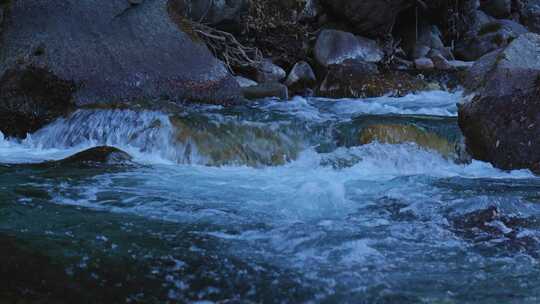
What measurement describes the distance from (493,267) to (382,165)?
3219 mm

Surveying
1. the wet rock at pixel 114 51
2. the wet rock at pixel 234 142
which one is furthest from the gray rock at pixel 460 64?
the wet rock at pixel 234 142

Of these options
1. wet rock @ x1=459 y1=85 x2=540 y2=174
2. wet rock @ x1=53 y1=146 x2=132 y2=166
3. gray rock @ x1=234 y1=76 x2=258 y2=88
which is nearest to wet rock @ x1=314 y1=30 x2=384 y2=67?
gray rock @ x1=234 y1=76 x2=258 y2=88

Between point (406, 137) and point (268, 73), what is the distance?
13.5ft

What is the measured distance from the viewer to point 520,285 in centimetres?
322

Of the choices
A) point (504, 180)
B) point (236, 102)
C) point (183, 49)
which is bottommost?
point (504, 180)

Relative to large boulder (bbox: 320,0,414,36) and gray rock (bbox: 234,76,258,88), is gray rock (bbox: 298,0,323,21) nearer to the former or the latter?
large boulder (bbox: 320,0,414,36)

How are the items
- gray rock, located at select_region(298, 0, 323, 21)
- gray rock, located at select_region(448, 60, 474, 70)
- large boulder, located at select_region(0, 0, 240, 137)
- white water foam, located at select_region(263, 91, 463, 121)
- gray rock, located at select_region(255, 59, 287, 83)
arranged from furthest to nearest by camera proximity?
1. gray rock, located at select_region(448, 60, 474, 70)
2. gray rock, located at select_region(298, 0, 323, 21)
3. gray rock, located at select_region(255, 59, 287, 83)
4. white water foam, located at select_region(263, 91, 463, 121)
5. large boulder, located at select_region(0, 0, 240, 137)

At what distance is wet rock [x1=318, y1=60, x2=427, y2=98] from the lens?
1054 cm

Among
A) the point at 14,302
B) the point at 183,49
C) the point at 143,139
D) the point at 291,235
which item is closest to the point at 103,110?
the point at 143,139

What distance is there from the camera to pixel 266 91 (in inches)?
384

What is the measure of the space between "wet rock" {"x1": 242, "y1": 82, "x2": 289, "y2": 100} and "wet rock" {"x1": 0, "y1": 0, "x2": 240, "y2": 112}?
0.78 metres

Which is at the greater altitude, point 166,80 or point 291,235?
point 166,80

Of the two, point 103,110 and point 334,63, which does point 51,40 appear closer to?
point 103,110

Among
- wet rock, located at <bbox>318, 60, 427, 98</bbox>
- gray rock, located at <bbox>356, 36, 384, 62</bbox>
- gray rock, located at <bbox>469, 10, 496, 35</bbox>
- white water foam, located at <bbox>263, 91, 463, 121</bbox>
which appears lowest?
white water foam, located at <bbox>263, 91, 463, 121</bbox>
